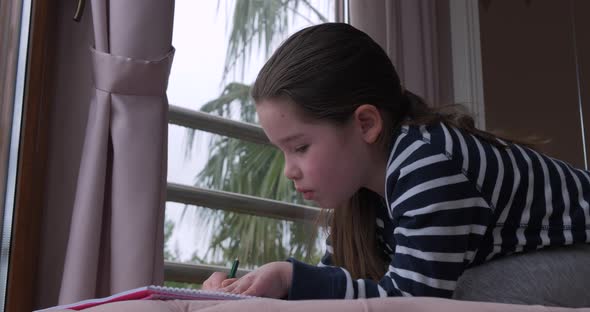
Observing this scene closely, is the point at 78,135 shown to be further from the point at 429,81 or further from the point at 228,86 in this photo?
the point at 429,81

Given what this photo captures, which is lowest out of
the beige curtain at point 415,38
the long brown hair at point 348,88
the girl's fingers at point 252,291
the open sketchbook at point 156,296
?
the girl's fingers at point 252,291

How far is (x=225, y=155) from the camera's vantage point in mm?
2164

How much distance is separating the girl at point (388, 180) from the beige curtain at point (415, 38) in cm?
94

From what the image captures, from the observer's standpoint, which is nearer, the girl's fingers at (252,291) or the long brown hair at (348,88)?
the girl's fingers at (252,291)

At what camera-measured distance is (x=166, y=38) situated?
1.64 metres

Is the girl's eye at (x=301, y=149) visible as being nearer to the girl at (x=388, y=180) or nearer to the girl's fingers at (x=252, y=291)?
the girl at (x=388, y=180)

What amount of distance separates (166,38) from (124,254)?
1.51 feet

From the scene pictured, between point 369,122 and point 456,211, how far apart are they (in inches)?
9.8

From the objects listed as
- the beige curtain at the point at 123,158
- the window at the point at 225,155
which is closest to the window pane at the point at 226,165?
the window at the point at 225,155

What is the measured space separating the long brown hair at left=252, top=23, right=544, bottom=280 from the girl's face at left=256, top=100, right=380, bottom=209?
0.06 ft

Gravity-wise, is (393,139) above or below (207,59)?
below

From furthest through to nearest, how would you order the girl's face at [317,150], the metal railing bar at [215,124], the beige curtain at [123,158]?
the metal railing bar at [215,124] < the beige curtain at [123,158] < the girl's face at [317,150]

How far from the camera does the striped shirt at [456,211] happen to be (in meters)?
1.14

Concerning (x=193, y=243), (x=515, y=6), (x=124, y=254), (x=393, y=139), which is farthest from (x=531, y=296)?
(x=515, y=6)
